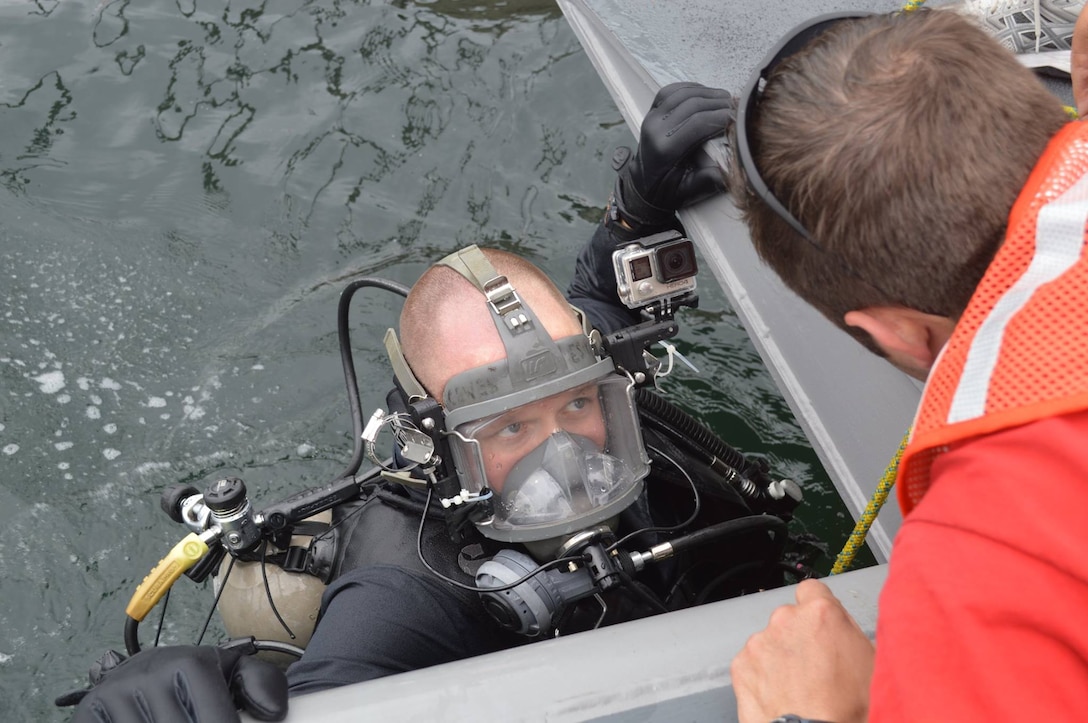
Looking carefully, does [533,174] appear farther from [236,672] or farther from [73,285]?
[236,672]

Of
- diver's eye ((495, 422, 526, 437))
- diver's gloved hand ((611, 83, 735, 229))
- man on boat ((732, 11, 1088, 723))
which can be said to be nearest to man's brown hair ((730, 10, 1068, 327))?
man on boat ((732, 11, 1088, 723))

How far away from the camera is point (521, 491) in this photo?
2.17 m

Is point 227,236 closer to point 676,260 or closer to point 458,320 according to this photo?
point 458,320

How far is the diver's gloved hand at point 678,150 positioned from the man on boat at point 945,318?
1.05m

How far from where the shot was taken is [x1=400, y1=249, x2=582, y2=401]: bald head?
85.6 inches

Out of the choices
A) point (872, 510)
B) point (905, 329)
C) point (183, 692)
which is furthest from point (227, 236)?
point (905, 329)

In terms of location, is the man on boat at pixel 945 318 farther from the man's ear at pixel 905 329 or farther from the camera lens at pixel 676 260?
the camera lens at pixel 676 260

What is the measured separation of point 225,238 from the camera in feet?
13.3

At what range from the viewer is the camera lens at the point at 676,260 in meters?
2.40

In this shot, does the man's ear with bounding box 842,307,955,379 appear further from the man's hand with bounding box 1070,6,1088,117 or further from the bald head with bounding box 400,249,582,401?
the man's hand with bounding box 1070,6,1088,117

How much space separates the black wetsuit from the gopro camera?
40 centimetres

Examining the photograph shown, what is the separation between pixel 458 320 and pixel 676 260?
1.98 feet

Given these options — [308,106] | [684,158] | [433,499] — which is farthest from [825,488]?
[308,106]

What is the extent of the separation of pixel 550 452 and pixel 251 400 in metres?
1.90
